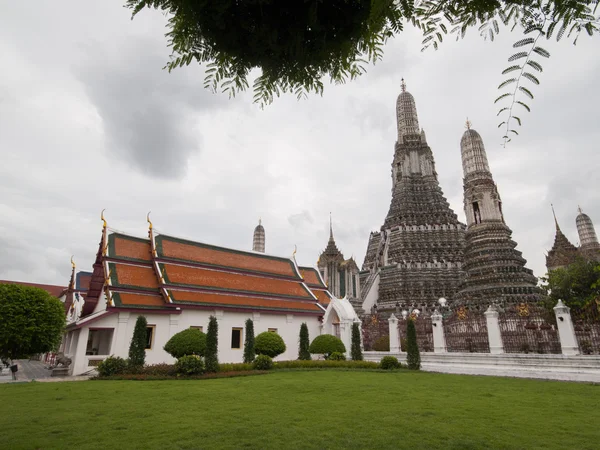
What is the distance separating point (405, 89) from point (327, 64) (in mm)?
51829

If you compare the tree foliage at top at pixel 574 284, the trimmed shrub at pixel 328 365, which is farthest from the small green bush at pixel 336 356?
the tree foliage at top at pixel 574 284

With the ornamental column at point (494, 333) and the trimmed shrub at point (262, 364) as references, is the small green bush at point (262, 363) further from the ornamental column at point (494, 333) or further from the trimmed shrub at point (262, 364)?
the ornamental column at point (494, 333)

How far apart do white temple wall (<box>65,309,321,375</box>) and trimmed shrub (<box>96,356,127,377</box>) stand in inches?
92.1

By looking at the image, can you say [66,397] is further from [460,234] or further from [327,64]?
[460,234]

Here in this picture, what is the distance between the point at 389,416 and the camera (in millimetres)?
6320

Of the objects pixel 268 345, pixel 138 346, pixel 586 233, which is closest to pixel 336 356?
pixel 268 345

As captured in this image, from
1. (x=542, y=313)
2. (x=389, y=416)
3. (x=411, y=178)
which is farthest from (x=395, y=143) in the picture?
(x=389, y=416)

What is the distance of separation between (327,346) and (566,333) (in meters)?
10.3

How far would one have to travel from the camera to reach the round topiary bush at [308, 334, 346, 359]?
62.7 feet

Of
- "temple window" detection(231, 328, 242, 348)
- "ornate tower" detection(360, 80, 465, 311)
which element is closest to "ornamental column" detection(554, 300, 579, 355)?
"temple window" detection(231, 328, 242, 348)

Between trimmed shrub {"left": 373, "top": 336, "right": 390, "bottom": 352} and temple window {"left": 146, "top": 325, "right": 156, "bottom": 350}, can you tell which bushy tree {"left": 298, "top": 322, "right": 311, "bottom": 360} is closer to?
trimmed shrub {"left": 373, "top": 336, "right": 390, "bottom": 352}

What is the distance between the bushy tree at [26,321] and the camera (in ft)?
35.7

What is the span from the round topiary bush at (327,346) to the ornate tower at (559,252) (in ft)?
99.2

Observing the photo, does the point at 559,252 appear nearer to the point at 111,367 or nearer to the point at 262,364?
the point at 262,364
